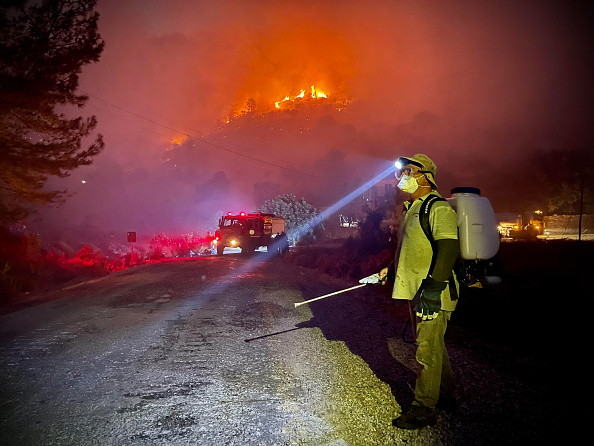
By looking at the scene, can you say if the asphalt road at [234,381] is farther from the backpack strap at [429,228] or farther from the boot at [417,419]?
the backpack strap at [429,228]

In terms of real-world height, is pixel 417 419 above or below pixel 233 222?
below

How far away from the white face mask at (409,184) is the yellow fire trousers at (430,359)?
1099 millimetres

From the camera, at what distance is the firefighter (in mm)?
3273

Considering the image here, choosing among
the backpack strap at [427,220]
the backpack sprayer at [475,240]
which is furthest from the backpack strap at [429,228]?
the backpack sprayer at [475,240]

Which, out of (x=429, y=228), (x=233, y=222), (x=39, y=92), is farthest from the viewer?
(x=233, y=222)

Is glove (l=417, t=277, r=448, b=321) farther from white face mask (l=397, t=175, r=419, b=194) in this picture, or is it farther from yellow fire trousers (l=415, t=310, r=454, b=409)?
white face mask (l=397, t=175, r=419, b=194)

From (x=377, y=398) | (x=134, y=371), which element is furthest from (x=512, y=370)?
(x=134, y=371)

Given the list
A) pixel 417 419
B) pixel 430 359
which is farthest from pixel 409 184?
pixel 417 419

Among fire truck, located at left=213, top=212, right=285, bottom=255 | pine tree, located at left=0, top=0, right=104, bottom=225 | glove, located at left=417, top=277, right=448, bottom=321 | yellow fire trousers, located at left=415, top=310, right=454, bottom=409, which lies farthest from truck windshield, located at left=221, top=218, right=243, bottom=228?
glove, located at left=417, top=277, right=448, bottom=321

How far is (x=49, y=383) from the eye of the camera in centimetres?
439

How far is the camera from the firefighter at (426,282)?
3273 mm

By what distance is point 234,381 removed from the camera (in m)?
4.38

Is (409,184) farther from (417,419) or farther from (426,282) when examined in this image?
(417,419)

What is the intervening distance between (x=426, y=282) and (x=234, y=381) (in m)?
2.35
